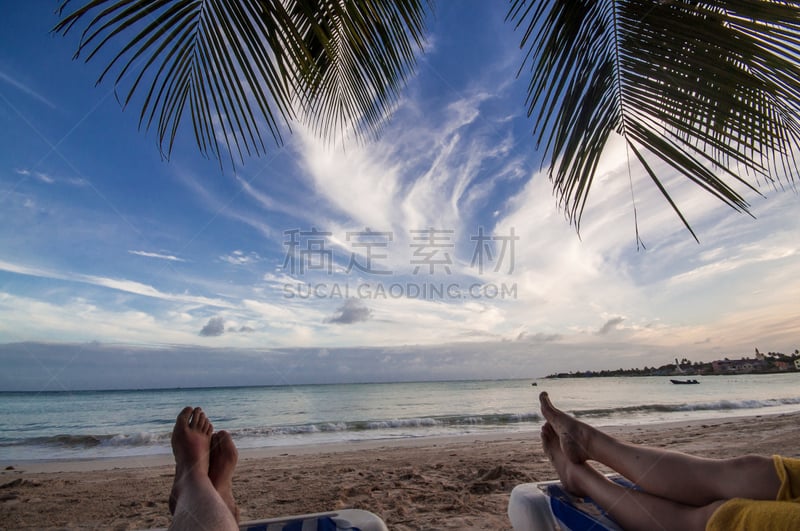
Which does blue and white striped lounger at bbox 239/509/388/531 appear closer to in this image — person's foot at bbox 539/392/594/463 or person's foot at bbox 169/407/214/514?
person's foot at bbox 169/407/214/514

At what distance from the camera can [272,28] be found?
0.91m

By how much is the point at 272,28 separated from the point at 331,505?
3.33 meters

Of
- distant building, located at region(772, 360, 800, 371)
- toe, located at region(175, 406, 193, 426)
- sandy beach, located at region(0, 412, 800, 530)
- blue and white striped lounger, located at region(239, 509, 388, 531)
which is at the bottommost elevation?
distant building, located at region(772, 360, 800, 371)

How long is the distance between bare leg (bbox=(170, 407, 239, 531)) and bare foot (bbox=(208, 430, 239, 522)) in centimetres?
4

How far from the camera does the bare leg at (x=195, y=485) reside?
1.19m

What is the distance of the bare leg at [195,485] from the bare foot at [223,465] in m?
0.04

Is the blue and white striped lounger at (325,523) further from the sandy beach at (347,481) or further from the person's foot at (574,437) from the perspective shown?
the sandy beach at (347,481)

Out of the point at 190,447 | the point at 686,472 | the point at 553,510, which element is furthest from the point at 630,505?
the point at 190,447

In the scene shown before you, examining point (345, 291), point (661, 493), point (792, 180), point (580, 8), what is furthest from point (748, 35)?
point (345, 291)

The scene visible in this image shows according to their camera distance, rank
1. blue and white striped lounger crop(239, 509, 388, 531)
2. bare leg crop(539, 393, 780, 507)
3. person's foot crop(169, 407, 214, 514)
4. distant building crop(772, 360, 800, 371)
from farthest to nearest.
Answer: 1. distant building crop(772, 360, 800, 371)
2. person's foot crop(169, 407, 214, 514)
3. blue and white striped lounger crop(239, 509, 388, 531)
4. bare leg crop(539, 393, 780, 507)

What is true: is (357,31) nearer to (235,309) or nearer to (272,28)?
(272,28)

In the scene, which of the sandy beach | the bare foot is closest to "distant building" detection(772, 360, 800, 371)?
the sandy beach

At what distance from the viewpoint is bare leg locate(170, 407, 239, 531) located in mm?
1194

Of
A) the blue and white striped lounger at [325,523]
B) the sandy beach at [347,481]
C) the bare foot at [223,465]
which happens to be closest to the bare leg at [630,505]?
the blue and white striped lounger at [325,523]
